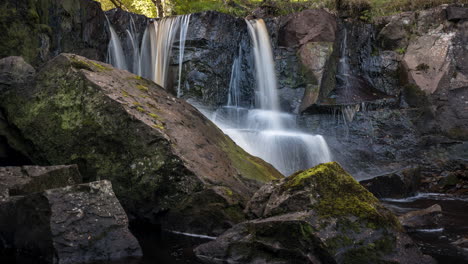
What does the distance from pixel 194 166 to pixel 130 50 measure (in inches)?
308

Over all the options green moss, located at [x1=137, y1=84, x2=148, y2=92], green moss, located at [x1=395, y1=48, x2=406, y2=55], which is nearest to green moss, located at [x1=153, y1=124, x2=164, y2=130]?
green moss, located at [x1=137, y1=84, x2=148, y2=92]

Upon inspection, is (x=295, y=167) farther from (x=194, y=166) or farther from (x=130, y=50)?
(x=130, y=50)

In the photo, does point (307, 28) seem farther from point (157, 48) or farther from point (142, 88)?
point (142, 88)

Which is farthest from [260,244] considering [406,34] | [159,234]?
[406,34]

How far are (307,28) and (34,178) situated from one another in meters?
10.5

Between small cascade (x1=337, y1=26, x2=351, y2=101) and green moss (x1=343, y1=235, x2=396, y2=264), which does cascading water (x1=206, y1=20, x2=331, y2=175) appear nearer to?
small cascade (x1=337, y1=26, x2=351, y2=101)

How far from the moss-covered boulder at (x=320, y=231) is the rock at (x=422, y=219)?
4.90ft

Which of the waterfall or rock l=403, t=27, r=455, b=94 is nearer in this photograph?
the waterfall

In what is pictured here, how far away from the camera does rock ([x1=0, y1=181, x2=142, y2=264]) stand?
405 centimetres

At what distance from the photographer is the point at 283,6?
1655 cm

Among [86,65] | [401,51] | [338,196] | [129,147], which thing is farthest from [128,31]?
[338,196]

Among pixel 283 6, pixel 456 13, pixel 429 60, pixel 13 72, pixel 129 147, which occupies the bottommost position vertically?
pixel 129 147

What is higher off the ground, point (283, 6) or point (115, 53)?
point (283, 6)

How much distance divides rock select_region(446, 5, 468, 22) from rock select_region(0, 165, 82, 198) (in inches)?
489
